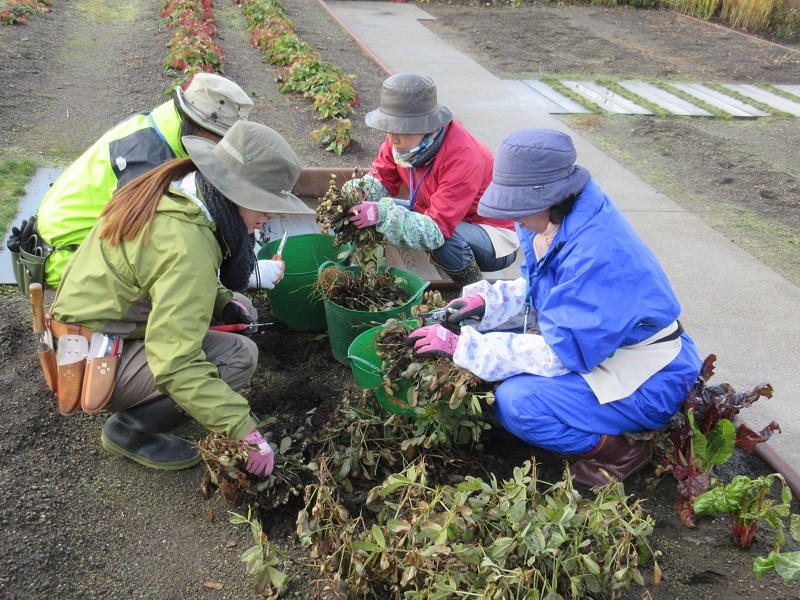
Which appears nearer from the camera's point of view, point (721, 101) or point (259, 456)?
point (259, 456)

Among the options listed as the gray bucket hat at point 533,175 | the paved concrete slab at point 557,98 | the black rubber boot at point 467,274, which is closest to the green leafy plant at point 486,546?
the gray bucket hat at point 533,175

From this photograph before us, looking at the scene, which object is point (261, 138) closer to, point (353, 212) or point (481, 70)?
point (353, 212)

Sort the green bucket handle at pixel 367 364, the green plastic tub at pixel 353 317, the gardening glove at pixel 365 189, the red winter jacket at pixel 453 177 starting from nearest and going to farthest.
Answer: the green bucket handle at pixel 367 364 → the green plastic tub at pixel 353 317 → the gardening glove at pixel 365 189 → the red winter jacket at pixel 453 177

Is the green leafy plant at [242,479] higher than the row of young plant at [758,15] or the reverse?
the reverse

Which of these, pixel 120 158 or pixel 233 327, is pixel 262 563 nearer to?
pixel 233 327

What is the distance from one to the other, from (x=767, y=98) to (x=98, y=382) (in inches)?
349

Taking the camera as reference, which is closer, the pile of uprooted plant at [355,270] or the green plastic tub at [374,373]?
the green plastic tub at [374,373]

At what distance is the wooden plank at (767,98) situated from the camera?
8.26 m

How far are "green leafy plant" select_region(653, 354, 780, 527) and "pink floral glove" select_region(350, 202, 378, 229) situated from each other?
1.62 metres

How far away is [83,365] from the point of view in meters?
2.45

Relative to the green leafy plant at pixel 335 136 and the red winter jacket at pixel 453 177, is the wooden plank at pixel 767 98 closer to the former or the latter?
the green leafy plant at pixel 335 136

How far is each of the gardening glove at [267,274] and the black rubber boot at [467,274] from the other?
1046 mm

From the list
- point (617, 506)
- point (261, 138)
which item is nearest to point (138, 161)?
point (261, 138)

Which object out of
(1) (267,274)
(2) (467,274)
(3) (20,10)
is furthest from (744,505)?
(3) (20,10)
